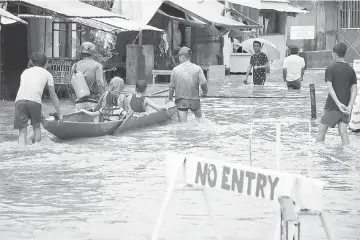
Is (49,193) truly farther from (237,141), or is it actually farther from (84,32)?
(84,32)

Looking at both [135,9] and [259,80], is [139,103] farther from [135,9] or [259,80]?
[135,9]

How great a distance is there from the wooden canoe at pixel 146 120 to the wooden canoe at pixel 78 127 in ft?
0.83

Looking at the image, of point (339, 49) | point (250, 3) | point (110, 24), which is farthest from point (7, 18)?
point (250, 3)

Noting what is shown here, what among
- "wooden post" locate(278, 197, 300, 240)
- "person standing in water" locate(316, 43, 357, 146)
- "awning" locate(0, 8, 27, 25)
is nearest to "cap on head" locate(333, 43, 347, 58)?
"person standing in water" locate(316, 43, 357, 146)

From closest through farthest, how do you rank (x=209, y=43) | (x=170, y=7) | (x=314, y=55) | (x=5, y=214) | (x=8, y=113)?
(x=5, y=214), (x=8, y=113), (x=170, y=7), (x=209, y=43), (x=314, y=55)

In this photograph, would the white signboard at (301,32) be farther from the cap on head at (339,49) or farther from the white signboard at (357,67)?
the cap on head at (339,49)

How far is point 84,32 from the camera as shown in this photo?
29219mm

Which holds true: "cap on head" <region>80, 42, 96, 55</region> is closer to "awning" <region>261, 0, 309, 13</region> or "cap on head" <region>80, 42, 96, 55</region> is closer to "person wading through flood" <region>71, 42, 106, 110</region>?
"person wading through flood" <region>71, 42, 106, 110</region>

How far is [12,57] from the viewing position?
2609 centimetres

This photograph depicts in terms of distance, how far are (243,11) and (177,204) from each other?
35111 millimetres

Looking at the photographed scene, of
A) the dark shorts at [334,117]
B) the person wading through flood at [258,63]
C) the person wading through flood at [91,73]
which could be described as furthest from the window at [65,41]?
the dark shorts at [334,117]

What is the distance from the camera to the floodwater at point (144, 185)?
8.93 metres

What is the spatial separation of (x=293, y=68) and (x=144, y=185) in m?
17.5

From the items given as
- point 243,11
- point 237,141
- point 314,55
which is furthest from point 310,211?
point 314,55
